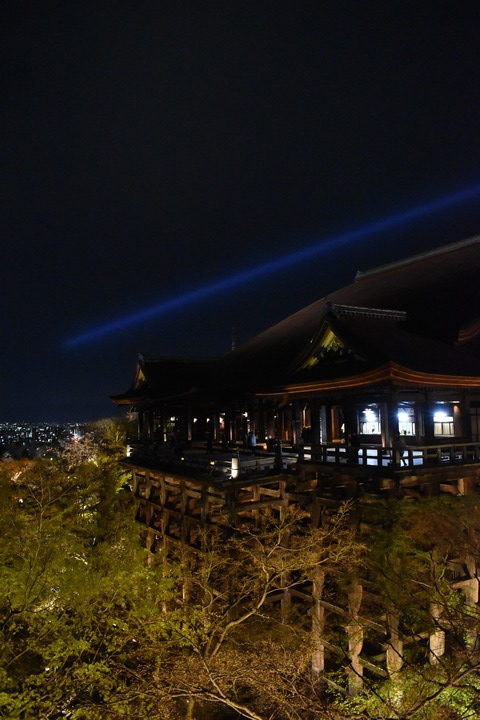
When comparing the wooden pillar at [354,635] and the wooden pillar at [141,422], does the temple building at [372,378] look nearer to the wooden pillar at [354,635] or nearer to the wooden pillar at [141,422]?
the wooden pillar at [354,635]

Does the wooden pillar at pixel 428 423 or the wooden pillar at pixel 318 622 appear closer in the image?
the wooden pillar at pixel 318 622

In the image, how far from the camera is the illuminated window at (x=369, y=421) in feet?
62.1

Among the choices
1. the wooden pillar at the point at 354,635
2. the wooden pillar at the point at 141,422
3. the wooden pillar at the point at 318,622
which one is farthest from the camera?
the wooden pillar at the point at 141,422

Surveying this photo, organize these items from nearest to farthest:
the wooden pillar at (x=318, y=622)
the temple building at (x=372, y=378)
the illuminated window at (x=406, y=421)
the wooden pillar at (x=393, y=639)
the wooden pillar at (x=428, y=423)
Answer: the wooden pillar at (x=393, y=639) < the wooden pillar at (x=318, y=622) < the temple building at (x=372, y=378) < the wooden pillar at (x=428, y=423) < the illuminated window at (x=406, y=421)

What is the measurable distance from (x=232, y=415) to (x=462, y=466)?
15.5m

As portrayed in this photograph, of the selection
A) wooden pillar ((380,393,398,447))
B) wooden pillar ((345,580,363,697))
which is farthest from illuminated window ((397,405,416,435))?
wooden pillar ((345,580,363,697))

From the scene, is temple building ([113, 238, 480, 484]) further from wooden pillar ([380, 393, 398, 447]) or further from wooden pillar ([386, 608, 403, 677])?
wooden pillar ([386, 608, 403, 677])

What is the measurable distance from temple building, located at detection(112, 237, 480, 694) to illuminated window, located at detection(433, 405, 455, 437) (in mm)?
39

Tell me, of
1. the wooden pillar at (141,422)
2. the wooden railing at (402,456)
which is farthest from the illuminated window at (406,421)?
the wooden pillar at (141,422)

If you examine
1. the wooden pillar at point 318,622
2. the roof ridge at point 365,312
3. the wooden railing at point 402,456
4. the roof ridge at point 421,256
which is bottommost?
the wooden pillar at point 318,622

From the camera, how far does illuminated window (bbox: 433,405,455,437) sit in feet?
55.3

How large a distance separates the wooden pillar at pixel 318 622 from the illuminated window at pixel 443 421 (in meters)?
6.67

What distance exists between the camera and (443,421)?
56.7 feet

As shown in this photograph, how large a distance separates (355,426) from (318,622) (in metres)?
6.96
